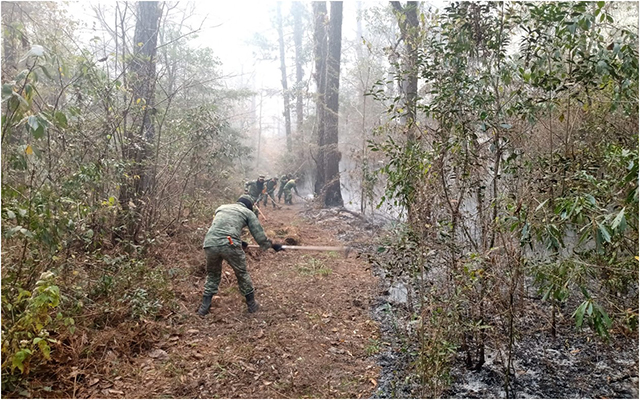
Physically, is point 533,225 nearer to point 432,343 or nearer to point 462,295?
point 462,295

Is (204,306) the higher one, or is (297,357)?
(204,306)

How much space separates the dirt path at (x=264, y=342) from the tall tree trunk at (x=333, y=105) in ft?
22.2

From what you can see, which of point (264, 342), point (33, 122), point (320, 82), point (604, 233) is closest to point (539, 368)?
point (604, 233)

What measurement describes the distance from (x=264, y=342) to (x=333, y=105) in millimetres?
10816

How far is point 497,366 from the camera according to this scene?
3727mm

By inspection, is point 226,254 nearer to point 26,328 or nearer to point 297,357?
point 297,357

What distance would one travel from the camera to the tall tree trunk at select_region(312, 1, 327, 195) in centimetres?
1406

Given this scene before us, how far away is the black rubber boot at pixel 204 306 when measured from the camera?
4973mm

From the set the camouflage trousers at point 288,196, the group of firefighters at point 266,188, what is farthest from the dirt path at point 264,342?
the camouflage trousers at point 288,196

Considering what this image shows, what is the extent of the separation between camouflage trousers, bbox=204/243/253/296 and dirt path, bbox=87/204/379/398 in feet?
1.11

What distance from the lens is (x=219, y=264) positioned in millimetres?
5191

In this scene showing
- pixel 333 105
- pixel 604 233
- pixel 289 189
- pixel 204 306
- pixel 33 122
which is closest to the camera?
pixel 604 233

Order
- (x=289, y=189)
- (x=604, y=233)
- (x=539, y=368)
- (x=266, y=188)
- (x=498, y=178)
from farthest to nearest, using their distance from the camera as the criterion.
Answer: (x=289, y=189) < (x=266, y=188) < (x=539, y=368) < (x=498, y=178) < (x=604, y=233)

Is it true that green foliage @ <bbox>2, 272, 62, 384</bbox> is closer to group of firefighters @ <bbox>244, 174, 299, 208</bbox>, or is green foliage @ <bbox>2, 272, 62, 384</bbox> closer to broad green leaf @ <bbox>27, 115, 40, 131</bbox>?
broad green leaf @ <bbox>27, 115, 40, 131</bbox>
